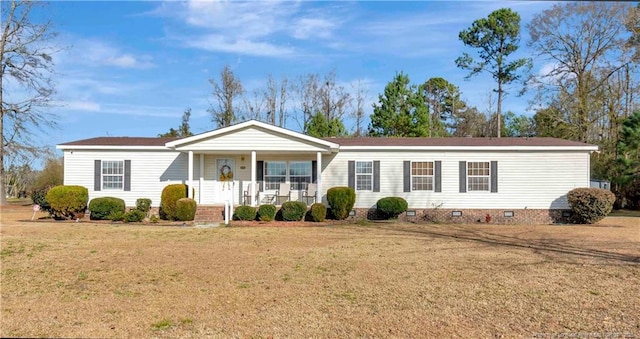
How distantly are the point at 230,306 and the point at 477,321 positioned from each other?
286 centimetres

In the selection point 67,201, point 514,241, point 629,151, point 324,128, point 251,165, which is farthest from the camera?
point 324,128

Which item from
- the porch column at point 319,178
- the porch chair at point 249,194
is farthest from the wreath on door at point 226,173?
the porch column at point 319,178

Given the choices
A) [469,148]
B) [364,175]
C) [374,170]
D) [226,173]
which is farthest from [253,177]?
→ [469,148]

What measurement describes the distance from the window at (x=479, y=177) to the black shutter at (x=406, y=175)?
2303 mm

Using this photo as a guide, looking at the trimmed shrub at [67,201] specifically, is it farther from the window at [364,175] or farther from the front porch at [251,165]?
the window at [364,175]

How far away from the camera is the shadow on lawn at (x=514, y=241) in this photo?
9.80 meters

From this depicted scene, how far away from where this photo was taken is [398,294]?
20.8 feet

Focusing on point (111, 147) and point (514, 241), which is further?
point (111, 147)

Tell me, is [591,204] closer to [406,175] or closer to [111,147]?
[406,175]

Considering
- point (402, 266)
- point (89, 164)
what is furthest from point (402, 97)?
point (402, 266)

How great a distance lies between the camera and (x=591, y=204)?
16938 mm

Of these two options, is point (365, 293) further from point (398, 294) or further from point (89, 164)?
point (89, 164)

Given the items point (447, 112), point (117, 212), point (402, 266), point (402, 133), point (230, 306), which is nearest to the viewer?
point (230, 306)

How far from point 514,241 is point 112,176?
15.1m
